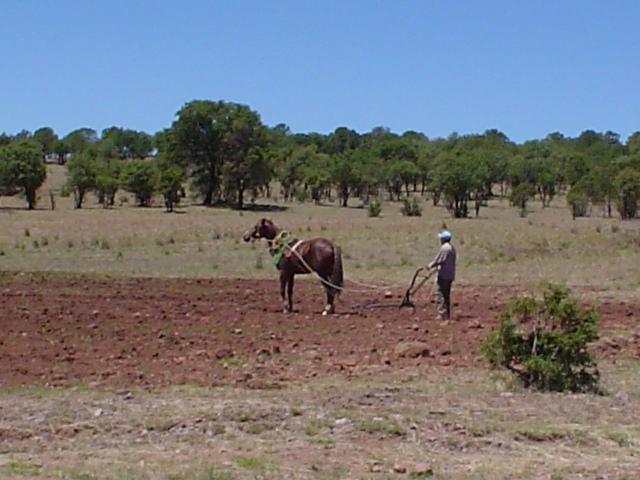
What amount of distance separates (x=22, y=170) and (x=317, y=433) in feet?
275

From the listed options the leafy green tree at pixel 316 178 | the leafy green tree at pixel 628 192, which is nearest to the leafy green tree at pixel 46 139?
the leafy green tree at pixel 316 178

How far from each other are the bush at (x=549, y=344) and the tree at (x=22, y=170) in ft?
261

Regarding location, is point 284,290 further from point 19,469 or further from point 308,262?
point 19,469

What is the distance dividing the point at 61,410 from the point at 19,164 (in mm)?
82339

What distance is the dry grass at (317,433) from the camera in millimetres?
8562

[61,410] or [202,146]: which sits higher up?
[202,146]

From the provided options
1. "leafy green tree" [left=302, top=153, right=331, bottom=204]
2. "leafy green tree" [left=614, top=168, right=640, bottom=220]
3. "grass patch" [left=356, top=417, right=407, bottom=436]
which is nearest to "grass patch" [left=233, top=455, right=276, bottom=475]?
"grass patch" [left=356, top=417, right=407, bottom=436]

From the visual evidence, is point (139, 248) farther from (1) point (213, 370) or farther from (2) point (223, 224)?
(1) point (213, 370)

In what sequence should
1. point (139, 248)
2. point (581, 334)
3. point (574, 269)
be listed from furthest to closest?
point (139, 248) → point (574, 269) → point (581, 334)

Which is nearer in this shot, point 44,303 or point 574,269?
point 44,303

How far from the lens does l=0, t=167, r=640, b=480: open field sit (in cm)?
885

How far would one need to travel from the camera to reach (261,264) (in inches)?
1330

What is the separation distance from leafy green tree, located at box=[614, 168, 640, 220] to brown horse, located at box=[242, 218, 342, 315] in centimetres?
6301

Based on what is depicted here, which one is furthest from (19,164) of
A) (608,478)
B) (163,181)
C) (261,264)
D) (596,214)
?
(608,478)
